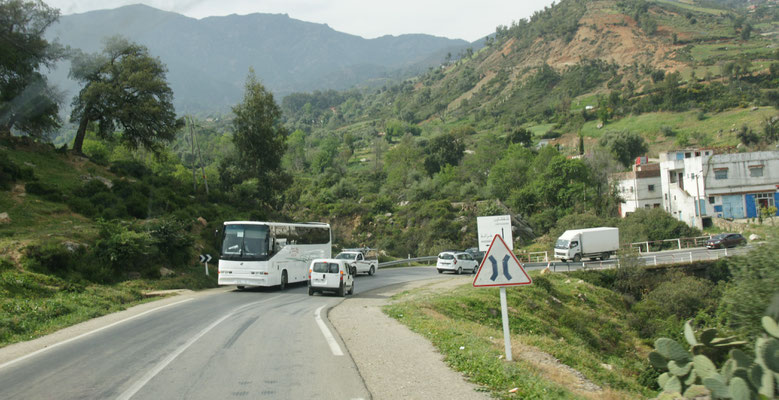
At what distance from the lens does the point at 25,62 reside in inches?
1572

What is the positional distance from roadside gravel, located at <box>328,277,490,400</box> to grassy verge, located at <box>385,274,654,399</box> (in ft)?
1.13

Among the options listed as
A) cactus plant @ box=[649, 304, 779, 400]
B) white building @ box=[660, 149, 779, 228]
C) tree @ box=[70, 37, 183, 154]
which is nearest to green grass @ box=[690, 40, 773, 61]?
white building @ box=[660, 149, 779, 228]

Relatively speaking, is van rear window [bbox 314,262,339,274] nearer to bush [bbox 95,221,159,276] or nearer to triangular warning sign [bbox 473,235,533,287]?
bush [bbox 95,221,159,276]

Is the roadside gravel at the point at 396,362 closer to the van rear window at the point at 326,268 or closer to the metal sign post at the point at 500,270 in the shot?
the metal sign post at the point at 500,270

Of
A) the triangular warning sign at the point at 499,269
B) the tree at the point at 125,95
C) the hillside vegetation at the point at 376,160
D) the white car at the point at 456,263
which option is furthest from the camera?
the white car at the point at 456,263

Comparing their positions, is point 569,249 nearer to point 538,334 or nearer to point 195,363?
point 538,334

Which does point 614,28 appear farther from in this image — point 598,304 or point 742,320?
point 742,320

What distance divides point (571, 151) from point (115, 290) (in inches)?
4256

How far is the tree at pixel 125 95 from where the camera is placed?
4122 cm

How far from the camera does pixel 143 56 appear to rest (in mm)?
43781

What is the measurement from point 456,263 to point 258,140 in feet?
75.3

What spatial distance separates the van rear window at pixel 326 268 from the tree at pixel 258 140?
28093 mm

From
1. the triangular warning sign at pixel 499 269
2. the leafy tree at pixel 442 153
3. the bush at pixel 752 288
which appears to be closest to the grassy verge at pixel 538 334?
the triangular warning sign at pixel 499 269

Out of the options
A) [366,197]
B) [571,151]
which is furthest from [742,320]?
[571,151]
